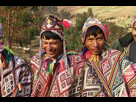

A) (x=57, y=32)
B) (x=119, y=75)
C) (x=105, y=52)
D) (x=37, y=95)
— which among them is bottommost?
(x=37, y=95)

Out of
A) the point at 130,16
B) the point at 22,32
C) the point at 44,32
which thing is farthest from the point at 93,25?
the point at 130,16

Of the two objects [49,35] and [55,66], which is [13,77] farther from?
[49,35]

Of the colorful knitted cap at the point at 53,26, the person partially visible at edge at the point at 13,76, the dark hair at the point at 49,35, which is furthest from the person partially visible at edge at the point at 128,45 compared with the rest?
the person partially visible at edge at the point at 13,76

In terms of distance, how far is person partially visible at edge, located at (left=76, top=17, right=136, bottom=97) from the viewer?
407cm

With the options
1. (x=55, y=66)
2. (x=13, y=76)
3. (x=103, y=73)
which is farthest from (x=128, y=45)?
(x=13, y=76)

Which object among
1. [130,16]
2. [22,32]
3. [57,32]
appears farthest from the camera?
[130,16]

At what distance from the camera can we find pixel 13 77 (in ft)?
13.4

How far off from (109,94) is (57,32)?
5.13ft

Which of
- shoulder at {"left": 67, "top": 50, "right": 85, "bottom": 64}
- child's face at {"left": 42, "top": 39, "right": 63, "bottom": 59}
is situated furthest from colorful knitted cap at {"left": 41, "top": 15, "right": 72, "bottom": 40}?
shoulder at {"left": 67, "top": 50, "right": 85, "bottom": 64}

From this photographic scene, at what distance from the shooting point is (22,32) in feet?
43.1

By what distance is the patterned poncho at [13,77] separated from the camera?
4.05 metres

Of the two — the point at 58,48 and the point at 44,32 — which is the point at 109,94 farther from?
the point at 44,32

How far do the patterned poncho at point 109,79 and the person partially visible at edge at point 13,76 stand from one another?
102cm

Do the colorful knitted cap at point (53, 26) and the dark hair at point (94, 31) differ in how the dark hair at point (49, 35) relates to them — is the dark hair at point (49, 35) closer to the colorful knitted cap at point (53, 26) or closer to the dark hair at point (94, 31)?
the colorful knitted cap at point (53, 26)
